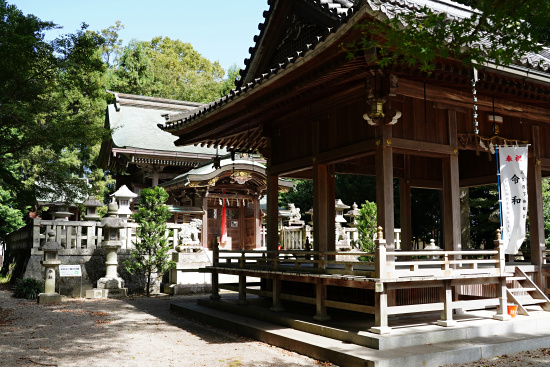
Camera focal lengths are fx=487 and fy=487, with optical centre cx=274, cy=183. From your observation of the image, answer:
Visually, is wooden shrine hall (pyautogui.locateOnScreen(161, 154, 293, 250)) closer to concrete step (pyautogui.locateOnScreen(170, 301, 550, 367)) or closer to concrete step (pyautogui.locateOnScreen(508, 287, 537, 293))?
concrete step (pyautogui.locateOnScreen(170, 301, 550, 367))

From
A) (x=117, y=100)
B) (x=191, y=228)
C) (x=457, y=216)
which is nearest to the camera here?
(x=457, y=216)

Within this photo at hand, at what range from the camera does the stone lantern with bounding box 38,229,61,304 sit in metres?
13.8

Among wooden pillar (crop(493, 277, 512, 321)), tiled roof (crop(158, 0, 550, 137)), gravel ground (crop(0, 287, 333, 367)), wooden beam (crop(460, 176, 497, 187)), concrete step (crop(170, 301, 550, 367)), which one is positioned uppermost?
tiled roof (crop(158, 0, 550, 137))

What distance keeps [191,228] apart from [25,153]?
5.95m

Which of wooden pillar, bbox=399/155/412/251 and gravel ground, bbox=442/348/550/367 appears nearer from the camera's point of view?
gravel ground, bbox=442/348/550/367

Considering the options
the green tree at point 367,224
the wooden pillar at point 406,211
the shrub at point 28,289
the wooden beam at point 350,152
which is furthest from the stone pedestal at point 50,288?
the green tree at point 367,224

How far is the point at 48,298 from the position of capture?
1383cm

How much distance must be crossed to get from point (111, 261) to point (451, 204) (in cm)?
1135

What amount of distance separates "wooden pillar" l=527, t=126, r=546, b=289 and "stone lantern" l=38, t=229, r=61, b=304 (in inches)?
482

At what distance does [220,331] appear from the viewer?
962cm

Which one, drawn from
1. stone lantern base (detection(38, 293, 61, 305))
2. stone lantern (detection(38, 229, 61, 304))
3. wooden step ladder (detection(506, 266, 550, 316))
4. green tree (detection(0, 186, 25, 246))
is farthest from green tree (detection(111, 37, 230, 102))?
wooden step ladder (detection(506, 266, 550, 316))

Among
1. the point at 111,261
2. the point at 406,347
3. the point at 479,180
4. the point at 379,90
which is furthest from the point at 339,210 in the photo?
the point at 406,347

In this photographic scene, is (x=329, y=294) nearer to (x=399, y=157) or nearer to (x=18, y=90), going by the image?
(x=399, y=157)

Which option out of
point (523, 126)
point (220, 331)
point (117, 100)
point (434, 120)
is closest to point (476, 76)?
point (434, 120)
